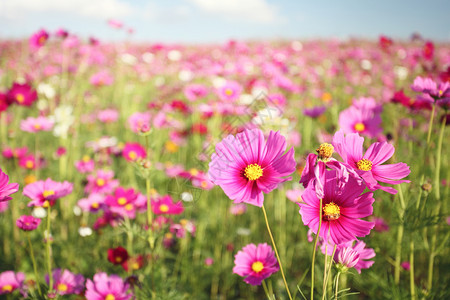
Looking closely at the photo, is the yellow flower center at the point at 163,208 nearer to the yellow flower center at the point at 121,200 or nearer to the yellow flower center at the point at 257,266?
the yellow flower center at the point at 121,200

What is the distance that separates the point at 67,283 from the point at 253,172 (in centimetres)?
71

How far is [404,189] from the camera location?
3.58ft

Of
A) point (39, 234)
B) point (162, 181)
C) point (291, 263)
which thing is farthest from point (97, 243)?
point (291, 263)

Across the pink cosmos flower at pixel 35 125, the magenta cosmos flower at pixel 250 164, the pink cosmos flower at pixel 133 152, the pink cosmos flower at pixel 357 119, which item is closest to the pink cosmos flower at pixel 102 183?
the pink cosmos flower at pixel 133 152

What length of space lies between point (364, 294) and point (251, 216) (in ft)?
2.12

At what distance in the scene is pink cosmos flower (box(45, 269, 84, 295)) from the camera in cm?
88

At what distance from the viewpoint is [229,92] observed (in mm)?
2090

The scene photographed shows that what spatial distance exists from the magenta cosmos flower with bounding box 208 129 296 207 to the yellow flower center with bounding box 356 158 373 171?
13cm

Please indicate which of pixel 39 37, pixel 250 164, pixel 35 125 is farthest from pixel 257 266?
pixel 39 37

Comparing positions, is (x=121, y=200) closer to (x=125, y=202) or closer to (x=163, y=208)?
(x=125, y=202)

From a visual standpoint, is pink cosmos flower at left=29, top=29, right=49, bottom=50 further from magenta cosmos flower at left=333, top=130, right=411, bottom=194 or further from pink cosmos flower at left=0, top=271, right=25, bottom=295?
magenta cosmos flower at left=333, top=130, right=411, bottom=194

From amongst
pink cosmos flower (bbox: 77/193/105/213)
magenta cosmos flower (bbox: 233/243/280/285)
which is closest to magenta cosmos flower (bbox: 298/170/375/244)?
magenta cosmos flower (bbox: 233/243/280/285)

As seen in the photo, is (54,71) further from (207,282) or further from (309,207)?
(309,207)

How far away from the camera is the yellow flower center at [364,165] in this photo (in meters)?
0.55
